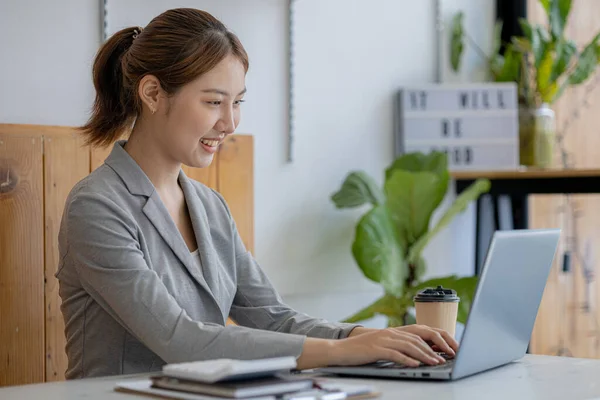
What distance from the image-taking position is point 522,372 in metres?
1.54

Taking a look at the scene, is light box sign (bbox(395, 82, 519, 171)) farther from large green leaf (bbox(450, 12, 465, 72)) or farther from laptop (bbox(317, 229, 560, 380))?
laptop (bbox(317, 229, 560, 380))

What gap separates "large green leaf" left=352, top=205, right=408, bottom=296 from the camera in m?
3.06

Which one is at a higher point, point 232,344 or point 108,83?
point 108,83

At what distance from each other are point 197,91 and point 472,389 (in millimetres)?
866

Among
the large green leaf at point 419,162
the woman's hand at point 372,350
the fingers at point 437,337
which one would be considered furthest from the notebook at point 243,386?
the large green leaf at point 419,162

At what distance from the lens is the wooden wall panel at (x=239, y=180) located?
109 inches

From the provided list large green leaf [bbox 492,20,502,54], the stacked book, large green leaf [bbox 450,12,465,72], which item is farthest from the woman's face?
large green leaf [bbox 492,20,502,54]

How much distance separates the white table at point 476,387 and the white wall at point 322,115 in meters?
1.45

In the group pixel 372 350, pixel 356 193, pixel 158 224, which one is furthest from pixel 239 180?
pixel 372 350

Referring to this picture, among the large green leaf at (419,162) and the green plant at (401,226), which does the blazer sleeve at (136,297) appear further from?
the large green leaf at (419,162)

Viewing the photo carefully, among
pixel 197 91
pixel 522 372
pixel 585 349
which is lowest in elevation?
pixel 585 349

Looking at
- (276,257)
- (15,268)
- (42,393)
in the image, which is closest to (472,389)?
(42,393)

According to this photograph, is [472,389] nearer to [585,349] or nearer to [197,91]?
[197,91]

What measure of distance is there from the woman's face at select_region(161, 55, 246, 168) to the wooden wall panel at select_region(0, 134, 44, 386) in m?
0.52
